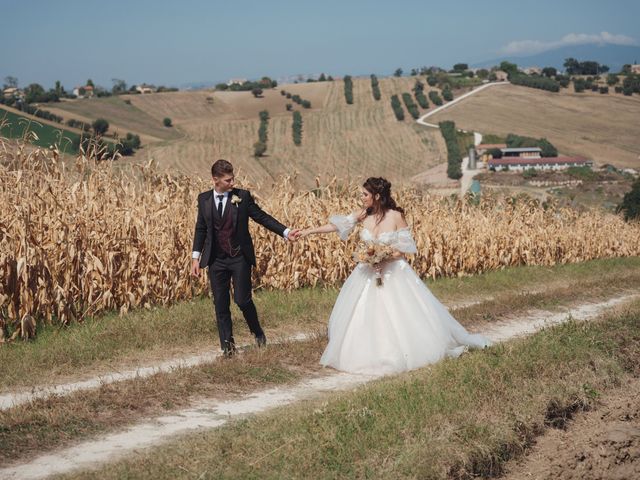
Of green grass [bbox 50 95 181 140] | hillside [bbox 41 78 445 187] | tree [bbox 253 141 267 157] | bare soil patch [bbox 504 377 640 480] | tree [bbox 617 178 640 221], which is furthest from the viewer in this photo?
green grass [bbox 50 95 181 140]

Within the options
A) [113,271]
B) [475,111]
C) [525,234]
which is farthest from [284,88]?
[113,271]

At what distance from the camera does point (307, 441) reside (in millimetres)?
6289

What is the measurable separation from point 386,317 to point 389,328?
0.45 feet

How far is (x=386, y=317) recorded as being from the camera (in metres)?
9.52

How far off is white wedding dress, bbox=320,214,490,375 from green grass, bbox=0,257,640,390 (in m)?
2.02

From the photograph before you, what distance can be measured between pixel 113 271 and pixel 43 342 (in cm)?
203

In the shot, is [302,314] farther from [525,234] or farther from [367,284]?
[525,234]

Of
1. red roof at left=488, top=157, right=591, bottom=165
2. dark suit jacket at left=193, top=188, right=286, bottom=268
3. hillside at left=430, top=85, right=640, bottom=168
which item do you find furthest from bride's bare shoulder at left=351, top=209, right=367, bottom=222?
hillside at left=430, top=85, right=640, bottom=168

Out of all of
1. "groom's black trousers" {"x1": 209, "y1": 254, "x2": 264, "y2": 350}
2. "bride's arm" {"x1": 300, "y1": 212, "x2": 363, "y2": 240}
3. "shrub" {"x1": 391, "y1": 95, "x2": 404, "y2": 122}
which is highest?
"shrub" {"x1": 391, "y1": 95, "x2": 404, "y2": 122}

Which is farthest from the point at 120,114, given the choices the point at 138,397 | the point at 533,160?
the point at 138,397

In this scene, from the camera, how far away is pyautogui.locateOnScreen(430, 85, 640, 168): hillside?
350ft

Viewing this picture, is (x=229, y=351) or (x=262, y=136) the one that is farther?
(x=262, y=136)

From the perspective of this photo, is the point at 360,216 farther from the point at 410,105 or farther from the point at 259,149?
the point at 410,105

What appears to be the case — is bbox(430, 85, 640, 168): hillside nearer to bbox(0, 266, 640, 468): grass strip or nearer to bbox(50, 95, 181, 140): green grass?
bbox(50, 95, 181, 140): green grass
